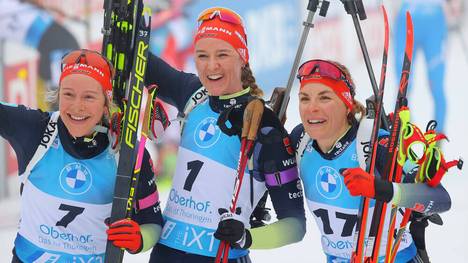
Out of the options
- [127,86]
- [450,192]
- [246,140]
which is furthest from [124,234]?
[450,192]

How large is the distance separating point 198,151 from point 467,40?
6137 mm

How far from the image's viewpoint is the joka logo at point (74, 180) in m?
3.77

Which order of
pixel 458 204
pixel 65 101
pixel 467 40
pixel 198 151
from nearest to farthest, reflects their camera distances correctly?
pixel 65 101, pixel 198 151, pixel 458 204, pixel 467 40

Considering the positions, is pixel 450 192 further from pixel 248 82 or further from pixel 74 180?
pixel 74 180

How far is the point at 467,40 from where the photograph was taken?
31.0 ft

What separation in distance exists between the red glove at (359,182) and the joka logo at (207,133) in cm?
69

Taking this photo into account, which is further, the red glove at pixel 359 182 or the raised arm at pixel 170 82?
the raised arm at pixel 170 82

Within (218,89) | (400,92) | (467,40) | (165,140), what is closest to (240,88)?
(218,89)

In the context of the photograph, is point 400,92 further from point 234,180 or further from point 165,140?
point 165,140

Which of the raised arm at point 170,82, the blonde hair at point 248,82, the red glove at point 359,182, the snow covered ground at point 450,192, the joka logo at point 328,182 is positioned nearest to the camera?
the red glove at point 359,182

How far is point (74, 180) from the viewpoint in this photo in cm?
377

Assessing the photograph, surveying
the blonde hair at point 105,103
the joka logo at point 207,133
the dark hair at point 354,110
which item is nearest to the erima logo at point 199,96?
the joka logo at point 207,133

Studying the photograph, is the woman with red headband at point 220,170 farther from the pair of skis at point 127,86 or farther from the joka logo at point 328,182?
the pair of skis at point 127,86

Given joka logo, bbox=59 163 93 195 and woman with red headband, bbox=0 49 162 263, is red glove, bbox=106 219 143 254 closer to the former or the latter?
woman with red headband, bbox=0 49 162 263
